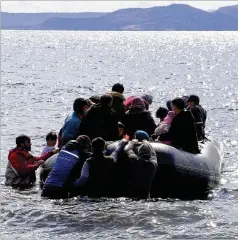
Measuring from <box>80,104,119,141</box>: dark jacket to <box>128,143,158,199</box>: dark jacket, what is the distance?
126 centimetres

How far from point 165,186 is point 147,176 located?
2.33 feet

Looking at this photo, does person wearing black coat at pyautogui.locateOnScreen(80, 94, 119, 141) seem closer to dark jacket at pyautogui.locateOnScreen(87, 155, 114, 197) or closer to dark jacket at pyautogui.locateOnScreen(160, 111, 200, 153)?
dark jacket at pyautogui.locateOnScreen(160, 111, 200, 153)

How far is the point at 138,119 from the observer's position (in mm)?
14281

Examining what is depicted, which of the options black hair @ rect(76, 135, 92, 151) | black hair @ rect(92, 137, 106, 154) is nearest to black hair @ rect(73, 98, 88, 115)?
black hair @ rect(76, 135, 92, 151)

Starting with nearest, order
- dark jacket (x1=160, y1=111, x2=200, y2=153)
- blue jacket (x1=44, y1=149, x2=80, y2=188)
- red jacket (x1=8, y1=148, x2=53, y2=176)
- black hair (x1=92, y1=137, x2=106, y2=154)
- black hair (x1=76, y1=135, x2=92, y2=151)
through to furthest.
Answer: black hair (x1=92, y1=137, x2=106, y2=154), blue jacket (x1=44, y1=149, x2=80, y2=188), black hair (x1=76, y1=135, x2=92, y2=151), dark jacket (x1=160, y1=111, x2=200, y2=153), red jacket (x1=8, y1=148, x2=53, y2=176)

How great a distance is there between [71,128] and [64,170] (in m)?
1.52

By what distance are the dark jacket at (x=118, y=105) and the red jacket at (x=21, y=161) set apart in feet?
6.54

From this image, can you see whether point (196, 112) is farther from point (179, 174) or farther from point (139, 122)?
point (179, 174)

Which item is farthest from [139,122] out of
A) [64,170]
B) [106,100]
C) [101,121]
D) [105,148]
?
[64,170]

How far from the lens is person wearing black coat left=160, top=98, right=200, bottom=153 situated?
44.4 feet

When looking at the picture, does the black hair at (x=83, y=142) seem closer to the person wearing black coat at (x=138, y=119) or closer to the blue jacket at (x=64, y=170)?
the blue jacket at (x=64, y=170)

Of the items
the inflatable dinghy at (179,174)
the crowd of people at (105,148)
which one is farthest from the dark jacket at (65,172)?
the inflatable dinghy at (179,174)

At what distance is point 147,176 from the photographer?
41.0 feet

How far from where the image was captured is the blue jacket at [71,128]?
14.0 m
